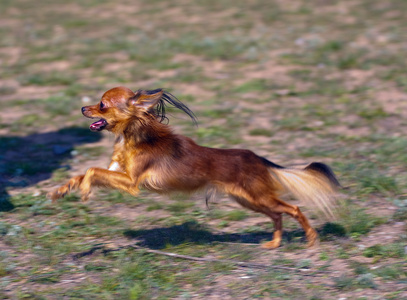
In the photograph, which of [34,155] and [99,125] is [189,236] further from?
[34,155]

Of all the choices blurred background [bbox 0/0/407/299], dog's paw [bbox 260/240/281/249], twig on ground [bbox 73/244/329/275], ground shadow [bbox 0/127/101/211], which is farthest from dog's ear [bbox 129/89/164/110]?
ground shadow [bbox 0/127/101/211]

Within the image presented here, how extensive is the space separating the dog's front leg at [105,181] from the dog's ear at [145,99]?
0.56 metres

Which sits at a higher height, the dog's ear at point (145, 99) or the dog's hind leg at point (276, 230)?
the dog's ear at point (145, 99)

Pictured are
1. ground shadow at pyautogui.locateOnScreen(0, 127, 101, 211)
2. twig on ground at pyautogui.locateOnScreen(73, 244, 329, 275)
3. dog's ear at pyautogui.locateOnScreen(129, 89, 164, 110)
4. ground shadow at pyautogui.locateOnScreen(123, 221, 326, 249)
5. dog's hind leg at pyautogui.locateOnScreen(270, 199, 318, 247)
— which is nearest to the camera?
twig on ground at pyautogui.locateOnScreen(73, 244, 329, 275)

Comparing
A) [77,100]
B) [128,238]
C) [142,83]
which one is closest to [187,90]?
[142,83]

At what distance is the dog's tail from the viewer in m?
4.75

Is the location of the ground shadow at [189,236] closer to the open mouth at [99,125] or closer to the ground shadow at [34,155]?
the open mouth at [99,125]

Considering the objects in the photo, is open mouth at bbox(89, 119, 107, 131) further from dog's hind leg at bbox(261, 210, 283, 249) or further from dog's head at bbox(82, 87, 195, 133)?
dog's hind leg at bbox(261, 210, 283, 249)

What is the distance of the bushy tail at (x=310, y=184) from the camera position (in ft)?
15.6

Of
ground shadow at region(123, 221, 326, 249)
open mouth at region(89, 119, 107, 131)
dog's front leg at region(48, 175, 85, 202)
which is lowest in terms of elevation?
ground shadow at region(123, 221, 326, 249)

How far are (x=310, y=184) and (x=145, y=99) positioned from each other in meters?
1.53

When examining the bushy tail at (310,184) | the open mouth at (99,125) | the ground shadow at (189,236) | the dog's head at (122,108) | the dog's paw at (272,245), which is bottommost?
the dog's paw at (272,245)

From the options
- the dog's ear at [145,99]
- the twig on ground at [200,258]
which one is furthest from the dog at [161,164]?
the twig on ground at [200,258]

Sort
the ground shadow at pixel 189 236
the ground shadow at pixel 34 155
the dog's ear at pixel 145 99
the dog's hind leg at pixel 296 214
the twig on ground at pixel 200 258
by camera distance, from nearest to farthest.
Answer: the twig on ground at pixel 200 258 → the dog's ear at pixel 145 99 → the dog's hind leg at pixel 296 214 → the ground shadow at pixel 189 236 → the ground shadow at pixel 34 155
